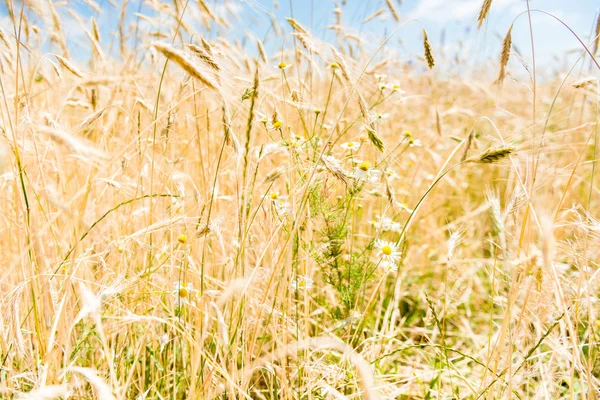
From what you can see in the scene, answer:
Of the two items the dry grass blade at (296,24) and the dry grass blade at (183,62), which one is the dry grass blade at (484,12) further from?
the dry grass blade at (183,62)

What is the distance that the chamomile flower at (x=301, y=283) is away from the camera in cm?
129

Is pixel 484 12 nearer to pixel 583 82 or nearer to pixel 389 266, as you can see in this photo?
pixel 583 82

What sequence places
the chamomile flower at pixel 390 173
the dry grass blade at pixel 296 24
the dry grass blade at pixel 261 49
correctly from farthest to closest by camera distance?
the dry grass blade at pixel 261 49 < the dry grass blade at pixel 296 24 < the chamomile flower at pixel 390 173

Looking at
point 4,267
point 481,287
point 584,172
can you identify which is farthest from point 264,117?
point 584,172

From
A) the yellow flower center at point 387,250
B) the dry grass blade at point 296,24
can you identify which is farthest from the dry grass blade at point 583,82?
the dry grass blade at point 296,24

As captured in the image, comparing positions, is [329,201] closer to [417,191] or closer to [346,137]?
[346,137]

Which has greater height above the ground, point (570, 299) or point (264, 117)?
point (264, 117)

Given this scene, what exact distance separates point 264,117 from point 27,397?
0.99 m

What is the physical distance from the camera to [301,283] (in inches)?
53.7

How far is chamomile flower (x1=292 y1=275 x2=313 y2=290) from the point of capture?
1292 millimetres

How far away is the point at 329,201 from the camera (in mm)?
1368

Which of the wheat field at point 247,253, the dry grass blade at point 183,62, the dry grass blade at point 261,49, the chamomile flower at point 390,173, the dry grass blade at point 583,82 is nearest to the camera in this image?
the dry grass blade at point 183,62

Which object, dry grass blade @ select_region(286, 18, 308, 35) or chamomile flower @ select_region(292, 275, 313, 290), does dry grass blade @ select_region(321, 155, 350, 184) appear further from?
dry grass blade @ select_region(286, 18, 308, 35)

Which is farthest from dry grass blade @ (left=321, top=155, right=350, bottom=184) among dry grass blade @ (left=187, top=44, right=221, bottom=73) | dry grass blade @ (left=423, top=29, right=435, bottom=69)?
dry grass blade @ (left=423, top=29, right=435, bottom=69)
